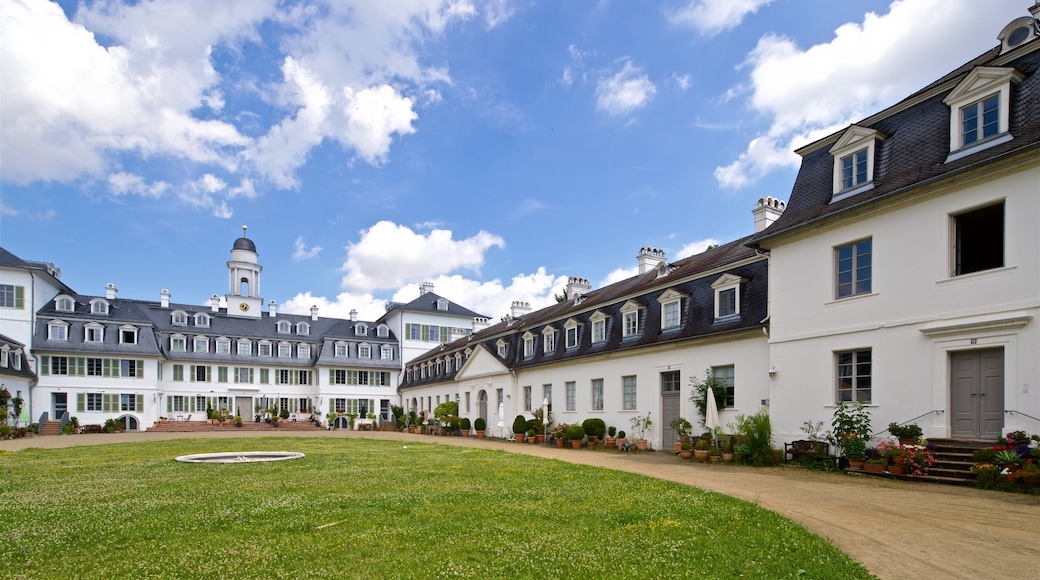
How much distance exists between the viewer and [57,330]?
3925 cm

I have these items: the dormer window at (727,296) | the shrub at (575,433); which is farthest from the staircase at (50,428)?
the dormer window at (727,296)

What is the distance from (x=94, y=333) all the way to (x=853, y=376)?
44114 mm

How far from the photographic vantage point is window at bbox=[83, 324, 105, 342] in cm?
3997

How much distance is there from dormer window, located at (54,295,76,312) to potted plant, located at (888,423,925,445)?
1828 inches

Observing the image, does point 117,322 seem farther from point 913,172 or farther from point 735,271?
point 913,172

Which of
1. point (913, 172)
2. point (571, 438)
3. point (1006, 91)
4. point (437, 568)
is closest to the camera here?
point (437, 568)

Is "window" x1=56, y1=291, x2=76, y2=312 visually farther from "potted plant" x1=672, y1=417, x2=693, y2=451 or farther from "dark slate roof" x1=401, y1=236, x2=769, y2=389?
"potted plant" x1=672, y1=417, x2=693, y2=451

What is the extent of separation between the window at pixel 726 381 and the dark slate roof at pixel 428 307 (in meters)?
35.2

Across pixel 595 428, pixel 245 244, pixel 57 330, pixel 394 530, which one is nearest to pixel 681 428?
pixel 595 428

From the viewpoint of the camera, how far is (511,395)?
1241 inches

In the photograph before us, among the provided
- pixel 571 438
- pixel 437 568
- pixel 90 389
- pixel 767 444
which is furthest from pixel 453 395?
pixel 437 568

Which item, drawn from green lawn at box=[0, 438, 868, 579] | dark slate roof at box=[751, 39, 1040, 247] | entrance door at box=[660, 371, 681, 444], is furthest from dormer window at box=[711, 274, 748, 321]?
green lawn at box=[0, 438, 868, 579]

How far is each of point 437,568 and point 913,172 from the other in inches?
513

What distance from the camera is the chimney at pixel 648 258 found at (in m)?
29.0
